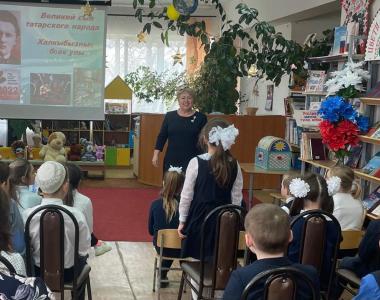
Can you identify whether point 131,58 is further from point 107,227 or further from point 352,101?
point 352,101

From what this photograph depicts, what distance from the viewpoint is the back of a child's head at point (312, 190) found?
277cm

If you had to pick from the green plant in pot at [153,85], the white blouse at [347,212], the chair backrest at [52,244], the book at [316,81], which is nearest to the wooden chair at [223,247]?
the chair backrest at [52,244]

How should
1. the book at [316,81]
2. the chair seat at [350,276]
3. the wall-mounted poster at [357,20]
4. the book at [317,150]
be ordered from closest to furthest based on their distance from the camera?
the chair seat at [350,276]
the wall-mounted poster at [357,20]
the book at [317,150]
the book at [316,81]

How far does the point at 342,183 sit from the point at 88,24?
3702mm

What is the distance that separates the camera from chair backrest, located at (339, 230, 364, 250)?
316 cm

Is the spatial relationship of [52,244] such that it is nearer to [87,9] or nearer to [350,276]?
[350,276]

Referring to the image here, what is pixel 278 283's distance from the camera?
5.89ft

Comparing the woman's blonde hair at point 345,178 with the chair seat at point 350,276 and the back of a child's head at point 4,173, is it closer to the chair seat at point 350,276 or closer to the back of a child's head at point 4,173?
the chair seat at point 350,276

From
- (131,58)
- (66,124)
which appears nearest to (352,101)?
(66,124)

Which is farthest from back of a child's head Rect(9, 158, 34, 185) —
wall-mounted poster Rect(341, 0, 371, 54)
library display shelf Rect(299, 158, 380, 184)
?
wall-mounted poster Rect(341, 0, 371, 54)

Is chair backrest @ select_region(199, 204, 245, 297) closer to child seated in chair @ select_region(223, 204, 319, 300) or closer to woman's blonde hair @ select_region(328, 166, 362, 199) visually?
child seated in chair @ select_region(223, 204, 319, 300)

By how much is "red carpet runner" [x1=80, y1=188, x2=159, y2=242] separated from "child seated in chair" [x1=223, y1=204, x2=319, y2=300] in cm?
330

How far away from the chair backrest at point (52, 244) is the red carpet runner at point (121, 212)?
2.48 meters

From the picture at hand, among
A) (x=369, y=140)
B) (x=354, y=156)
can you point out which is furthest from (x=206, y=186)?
(x=354, y=156)
